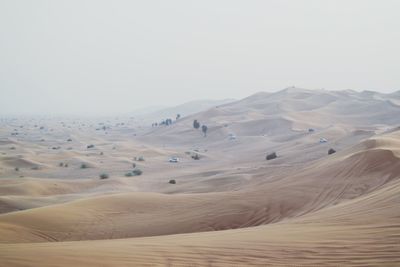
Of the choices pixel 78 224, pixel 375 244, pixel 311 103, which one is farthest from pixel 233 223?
pixel 311 103

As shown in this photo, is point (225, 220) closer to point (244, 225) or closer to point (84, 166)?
point (244, 225)

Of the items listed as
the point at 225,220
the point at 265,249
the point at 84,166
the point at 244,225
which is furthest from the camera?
the point at 84,166

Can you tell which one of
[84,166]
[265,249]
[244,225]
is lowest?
[84,166]

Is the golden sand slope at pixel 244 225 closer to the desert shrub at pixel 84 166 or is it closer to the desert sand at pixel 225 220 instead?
the desert sand at pixel 225 220

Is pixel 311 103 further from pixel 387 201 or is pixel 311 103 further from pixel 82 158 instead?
pixel 387 201

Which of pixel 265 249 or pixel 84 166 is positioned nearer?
pixel 265 249

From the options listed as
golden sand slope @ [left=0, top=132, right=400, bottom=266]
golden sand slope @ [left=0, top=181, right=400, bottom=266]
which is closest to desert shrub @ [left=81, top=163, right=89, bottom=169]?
golden sand slope @ [left=0, top=132, right=400, bottom=266]

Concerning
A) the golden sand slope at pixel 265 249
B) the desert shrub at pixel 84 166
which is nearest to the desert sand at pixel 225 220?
the golden sand slope at pixel 265 249

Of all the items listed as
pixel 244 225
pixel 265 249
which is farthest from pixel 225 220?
pixel 265 249

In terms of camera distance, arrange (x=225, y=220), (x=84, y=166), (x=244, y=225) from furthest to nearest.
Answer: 1. (x=84, y=166)
2. (x=225, y=220)
3. (x=244, y=225)

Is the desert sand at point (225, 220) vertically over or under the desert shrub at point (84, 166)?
over

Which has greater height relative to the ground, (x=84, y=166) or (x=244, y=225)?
(x=244, y=225)
